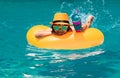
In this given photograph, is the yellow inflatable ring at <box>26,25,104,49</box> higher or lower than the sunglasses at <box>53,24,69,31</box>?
lower

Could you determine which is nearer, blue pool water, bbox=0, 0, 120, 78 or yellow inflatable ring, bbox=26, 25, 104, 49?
blue pool water, bbox=0, 0, 120, 78

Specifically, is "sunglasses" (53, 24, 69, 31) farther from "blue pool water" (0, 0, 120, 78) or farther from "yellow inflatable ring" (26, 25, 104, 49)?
"blue pool water" (0, 0, 120, 78)

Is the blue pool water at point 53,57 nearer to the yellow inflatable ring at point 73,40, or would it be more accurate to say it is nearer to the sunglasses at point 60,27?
the yellow inflatable ring at point 73,40

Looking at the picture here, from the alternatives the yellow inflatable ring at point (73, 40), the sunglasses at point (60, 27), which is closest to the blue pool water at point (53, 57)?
the yellow inflatable ring at point (73, 40)

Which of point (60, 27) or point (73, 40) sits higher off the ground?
point (60, 27)

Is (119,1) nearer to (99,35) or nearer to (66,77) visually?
(99,35)

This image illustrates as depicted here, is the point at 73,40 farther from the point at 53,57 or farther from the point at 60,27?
the point at 53,57

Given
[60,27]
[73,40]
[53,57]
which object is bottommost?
[53,57]

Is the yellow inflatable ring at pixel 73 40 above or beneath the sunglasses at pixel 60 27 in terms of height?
beneath

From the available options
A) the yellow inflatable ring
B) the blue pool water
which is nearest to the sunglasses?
the yellow inflatable ring

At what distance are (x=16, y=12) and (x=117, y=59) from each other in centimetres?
659

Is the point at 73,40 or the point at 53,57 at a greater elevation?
the point at 73,40

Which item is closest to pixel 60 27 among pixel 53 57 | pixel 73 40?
pixel 73 40

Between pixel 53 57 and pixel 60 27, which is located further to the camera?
pixel 60 27
